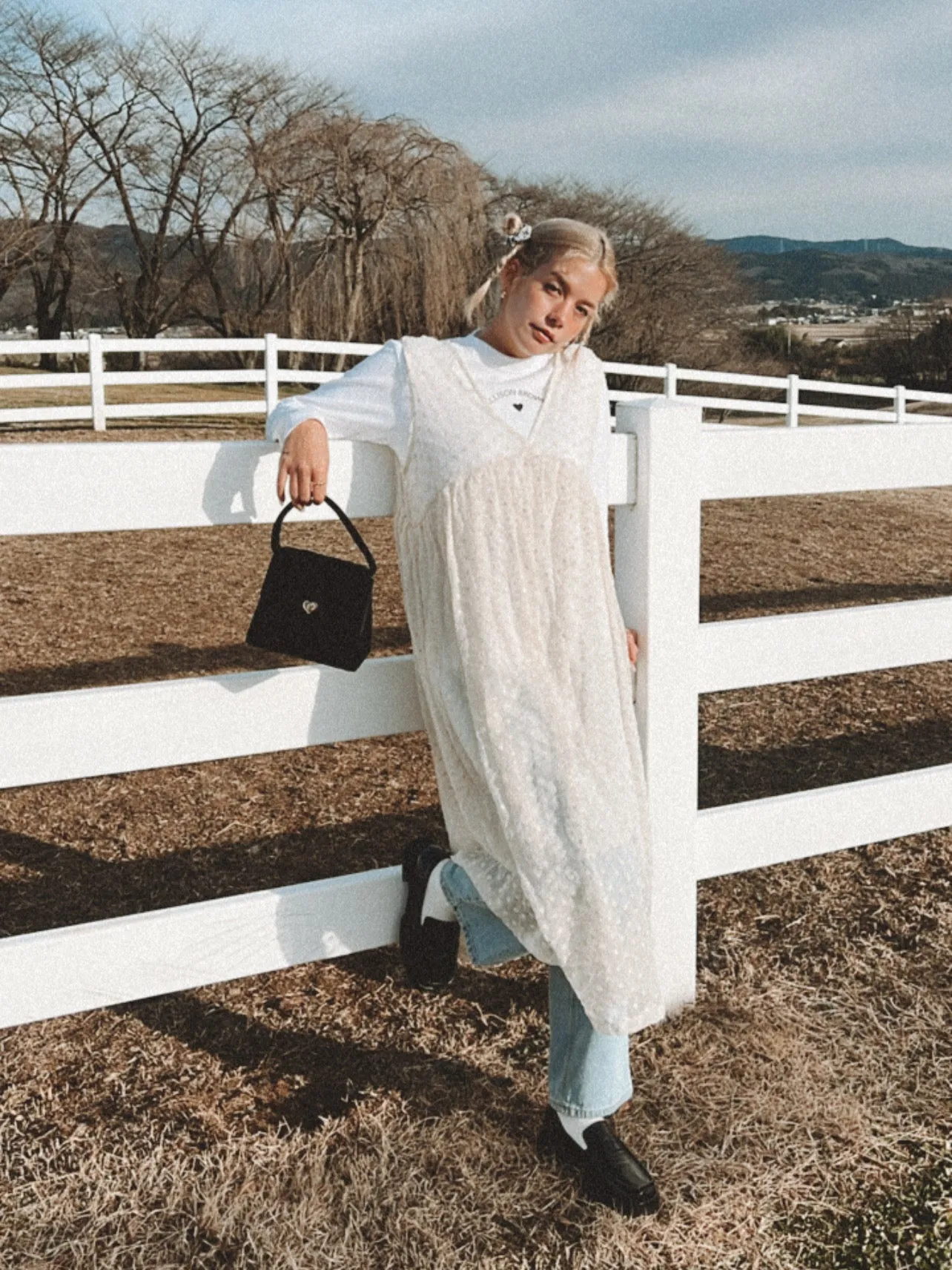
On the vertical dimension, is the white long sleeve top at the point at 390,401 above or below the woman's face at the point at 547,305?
below

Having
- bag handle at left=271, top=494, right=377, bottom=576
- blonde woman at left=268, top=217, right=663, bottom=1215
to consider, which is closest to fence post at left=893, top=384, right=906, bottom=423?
blonde woman at left=268, top=217, right=663, bottom=1215

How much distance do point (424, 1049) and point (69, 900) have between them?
1209mm

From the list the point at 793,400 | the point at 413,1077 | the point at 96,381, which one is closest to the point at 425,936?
the point at 413,1077

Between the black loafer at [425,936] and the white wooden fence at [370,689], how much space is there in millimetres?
62

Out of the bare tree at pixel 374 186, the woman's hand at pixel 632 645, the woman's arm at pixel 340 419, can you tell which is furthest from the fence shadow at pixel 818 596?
the bare tree at pixel 374 186

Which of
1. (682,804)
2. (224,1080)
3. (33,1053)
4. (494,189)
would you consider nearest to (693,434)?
(682,804)

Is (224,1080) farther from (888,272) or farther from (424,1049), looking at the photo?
(888,272)

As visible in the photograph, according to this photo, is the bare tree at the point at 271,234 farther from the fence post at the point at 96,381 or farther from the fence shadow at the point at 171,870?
the fence shadow at the point at 171,870

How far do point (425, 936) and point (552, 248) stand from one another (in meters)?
1.31

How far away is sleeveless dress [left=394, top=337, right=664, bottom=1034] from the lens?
2229 millimetres

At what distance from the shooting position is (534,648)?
7.49ft

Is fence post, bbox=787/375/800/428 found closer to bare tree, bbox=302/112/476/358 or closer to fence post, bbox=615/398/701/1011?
bare tree, bbox=302/112/476/358

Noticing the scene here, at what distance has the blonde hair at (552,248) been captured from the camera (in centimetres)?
240

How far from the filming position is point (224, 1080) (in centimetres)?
265
